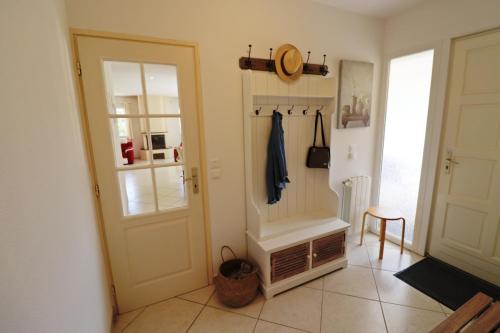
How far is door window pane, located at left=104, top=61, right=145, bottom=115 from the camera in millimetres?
1629

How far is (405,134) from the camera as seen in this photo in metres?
2.62

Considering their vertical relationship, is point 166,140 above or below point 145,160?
above

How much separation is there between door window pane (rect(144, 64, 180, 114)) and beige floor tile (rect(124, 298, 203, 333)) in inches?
62.4

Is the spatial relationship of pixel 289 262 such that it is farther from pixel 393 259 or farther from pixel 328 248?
pixel 393 259

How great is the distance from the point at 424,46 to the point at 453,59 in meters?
0.30

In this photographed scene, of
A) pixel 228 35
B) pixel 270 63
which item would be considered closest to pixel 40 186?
pixel 228 35

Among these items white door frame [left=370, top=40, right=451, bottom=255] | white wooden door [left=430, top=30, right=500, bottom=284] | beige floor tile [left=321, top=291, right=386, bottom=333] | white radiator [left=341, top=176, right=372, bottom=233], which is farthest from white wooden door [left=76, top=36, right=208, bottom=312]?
white wooden door [left=430, top=30, right=500, bottom=284]

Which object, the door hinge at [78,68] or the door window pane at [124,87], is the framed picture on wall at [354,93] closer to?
the door window pane at [124,87]

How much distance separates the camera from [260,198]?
7.30 feet

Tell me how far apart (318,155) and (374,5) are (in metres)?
1.58

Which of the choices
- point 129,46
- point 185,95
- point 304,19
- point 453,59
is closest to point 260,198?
point 185,95

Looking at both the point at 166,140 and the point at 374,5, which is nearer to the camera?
the point at 166,140

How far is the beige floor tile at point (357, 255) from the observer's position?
2.42 meters

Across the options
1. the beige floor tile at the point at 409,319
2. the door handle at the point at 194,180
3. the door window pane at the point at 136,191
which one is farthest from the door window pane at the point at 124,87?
the beige floor tile at the point at 409,319
